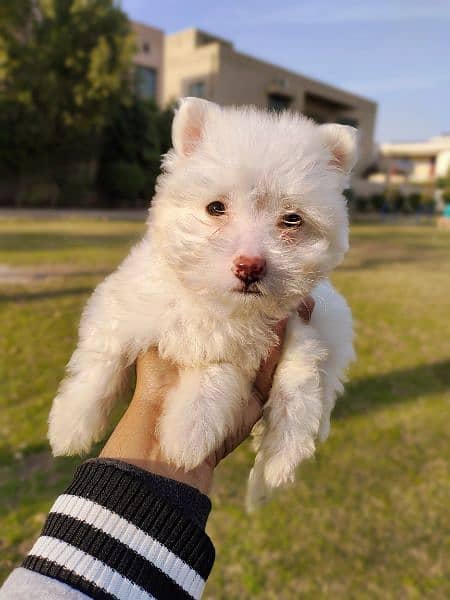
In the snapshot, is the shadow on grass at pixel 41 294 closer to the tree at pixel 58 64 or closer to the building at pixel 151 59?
the tree at pixel 58 64

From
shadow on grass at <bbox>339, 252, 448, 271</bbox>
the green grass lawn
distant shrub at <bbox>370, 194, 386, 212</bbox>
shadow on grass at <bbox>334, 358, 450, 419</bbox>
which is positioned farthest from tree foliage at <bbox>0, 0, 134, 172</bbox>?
distant shrub at <bbox>370, 194, 386, 212</bbox>

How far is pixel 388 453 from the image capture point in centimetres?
536

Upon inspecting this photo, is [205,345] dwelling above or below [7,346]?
above

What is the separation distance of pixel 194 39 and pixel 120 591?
4817cm

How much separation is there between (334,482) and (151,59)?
43631 millimetres

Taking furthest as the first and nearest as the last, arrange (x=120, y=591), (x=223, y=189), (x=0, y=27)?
(x=0, y=27)
(x=223, y=189)
(x=120, y=591)

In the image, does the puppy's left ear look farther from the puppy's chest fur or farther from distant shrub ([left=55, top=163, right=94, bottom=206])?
distant shrub ([left=55, top=163, right=94, bottom=206])

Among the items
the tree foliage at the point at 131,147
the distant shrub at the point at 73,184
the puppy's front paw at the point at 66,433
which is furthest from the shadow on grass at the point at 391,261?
the distant shrub at the point at 73,184

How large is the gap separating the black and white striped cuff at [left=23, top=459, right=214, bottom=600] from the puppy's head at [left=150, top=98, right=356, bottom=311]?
0.76 m

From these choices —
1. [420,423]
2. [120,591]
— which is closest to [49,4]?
[420,423]

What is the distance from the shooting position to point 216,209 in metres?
2.01

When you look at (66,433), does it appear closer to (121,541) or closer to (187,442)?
(187,442)

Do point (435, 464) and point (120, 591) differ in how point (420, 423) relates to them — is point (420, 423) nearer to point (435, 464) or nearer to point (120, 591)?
point (435, 464)

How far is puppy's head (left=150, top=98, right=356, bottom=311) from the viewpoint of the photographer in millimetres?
1883
